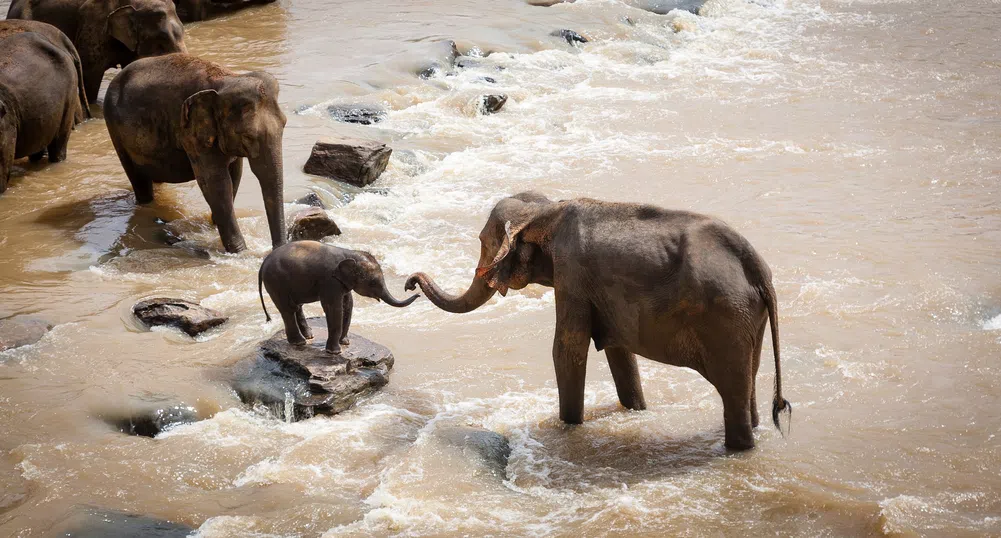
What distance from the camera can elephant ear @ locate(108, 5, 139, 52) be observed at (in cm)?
1354

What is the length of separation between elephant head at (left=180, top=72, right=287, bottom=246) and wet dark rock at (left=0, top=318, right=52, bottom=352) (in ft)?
7.49

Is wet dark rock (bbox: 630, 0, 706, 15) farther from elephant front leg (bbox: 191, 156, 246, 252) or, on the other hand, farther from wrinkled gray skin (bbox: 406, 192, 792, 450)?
wrinkled gray skin (bbox: 406, 192, 792, 450)

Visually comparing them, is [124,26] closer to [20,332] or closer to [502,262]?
[20,332]

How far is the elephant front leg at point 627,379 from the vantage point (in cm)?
661

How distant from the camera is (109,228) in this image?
9969 mm

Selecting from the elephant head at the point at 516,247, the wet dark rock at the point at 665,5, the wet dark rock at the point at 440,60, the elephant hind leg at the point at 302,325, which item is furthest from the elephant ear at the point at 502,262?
the wet dark rock at the point at 665,5

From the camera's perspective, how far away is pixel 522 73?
1770cm

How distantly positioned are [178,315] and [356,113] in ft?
23.3

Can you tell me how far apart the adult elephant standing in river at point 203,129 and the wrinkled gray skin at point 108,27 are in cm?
365

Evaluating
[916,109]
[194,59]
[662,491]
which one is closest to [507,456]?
[662,491]

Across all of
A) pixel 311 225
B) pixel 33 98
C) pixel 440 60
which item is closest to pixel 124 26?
pixel 33 98

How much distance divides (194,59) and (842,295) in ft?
21.0

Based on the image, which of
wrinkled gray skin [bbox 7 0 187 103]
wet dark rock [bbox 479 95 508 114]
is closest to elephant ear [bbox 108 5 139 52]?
wrinkled gray skin [bbox 7 0 187 103]

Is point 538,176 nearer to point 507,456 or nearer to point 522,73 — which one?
point 522,73
